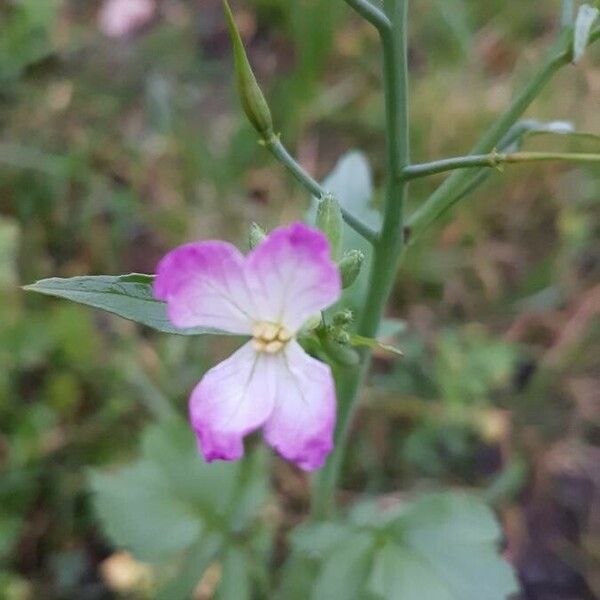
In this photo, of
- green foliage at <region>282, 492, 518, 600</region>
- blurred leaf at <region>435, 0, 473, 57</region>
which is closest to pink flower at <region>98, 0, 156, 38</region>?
blurred leaf at <region>435, 0, 473, 57</region>

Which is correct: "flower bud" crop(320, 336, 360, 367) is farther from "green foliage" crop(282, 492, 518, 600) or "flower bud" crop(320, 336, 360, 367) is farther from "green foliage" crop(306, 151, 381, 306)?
"green foliage" crop(282, 492, 518, 600)

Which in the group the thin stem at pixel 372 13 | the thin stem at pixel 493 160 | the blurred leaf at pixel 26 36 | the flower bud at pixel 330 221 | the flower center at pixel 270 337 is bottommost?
the flower center at pixel 270 337

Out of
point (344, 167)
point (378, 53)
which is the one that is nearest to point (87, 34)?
point (378, 53)

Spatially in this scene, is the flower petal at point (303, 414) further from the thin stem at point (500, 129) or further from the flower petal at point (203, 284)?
the thin stem at point (500, 129)

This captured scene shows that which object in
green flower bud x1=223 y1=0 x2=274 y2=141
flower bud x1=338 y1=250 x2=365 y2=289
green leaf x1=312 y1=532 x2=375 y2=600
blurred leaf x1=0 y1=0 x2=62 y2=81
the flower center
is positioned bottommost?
green leaf x1=312 y1=532 x2=375 y2=600

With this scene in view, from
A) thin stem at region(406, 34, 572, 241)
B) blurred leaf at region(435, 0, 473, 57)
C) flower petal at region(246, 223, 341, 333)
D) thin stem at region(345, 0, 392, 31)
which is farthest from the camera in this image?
blurred leaf at region(435, 0, 473, 57)

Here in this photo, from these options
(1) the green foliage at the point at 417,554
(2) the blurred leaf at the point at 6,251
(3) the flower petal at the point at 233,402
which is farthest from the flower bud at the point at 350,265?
(2) the blurred leaf at the point at 6,251
